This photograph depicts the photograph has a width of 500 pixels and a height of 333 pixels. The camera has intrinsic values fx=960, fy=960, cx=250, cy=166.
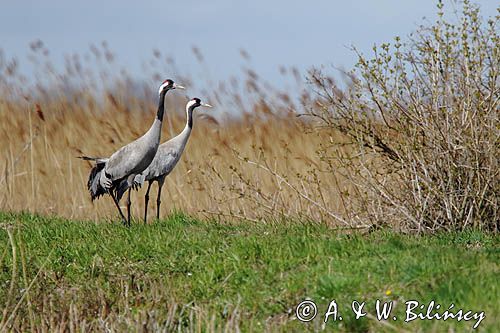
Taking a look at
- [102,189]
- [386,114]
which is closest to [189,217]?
[102,189]

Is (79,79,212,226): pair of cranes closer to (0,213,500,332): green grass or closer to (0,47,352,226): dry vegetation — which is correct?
(0,47,352,226): dry vegetation

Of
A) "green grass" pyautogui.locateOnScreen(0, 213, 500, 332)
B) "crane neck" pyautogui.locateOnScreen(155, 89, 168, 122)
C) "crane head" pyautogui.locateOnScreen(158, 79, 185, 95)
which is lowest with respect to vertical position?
"green grass" pyautogui.locateOnScreen(0, 213, 500, 332)

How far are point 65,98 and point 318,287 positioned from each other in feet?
27.1

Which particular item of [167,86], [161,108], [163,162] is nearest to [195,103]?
[167,86]

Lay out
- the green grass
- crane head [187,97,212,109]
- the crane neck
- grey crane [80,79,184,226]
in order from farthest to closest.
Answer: crane head [187,97,212,109], the crane neck, grey crane [80,79,184,226], the green grass

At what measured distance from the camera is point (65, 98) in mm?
14008

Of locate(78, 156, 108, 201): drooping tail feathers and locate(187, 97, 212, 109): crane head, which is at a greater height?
locate(187, 97, 212, 109): crane head

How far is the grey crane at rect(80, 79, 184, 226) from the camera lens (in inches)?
414

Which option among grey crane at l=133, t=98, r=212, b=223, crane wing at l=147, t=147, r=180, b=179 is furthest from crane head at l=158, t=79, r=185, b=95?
crane wing at l=147, t=147, r=180, b=179

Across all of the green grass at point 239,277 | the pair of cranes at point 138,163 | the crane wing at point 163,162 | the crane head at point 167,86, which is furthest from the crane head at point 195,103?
the green grass at point 239,277

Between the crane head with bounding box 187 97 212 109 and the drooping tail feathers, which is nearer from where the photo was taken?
the drooping tail feathers

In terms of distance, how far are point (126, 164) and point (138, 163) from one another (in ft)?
0.62

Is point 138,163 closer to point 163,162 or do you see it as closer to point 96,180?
point 163,162

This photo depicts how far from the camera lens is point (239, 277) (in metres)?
7.20
